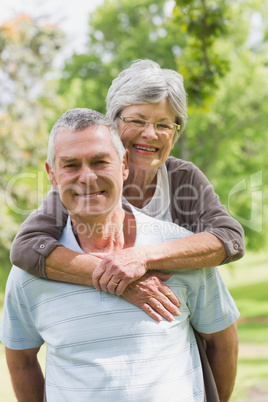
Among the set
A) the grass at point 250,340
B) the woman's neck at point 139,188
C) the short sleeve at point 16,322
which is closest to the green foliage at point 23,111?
the grass at point 250,340

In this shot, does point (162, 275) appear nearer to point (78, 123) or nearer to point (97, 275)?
point (97, 275)

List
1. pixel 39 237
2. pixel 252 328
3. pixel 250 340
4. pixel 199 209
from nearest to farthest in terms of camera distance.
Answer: pixel 39 237 < pixel 199 209 < pixel 250 340 < pixel 252 328

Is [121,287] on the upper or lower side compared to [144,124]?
lower

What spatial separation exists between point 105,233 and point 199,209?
0.63 metres

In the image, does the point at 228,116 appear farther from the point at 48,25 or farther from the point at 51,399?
the point at 51,399

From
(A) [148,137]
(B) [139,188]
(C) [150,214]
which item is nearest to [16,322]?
(C) [150,214]

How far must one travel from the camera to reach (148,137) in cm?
234

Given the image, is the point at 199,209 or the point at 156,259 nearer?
the point at 156,259

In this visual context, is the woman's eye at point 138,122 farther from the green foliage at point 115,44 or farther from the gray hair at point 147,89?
the green foliage at point 115,44

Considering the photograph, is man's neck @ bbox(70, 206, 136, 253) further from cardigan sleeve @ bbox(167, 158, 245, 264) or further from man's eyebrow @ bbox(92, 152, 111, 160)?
cardigan sleeve @ bbox(167, 158, 245, 264)

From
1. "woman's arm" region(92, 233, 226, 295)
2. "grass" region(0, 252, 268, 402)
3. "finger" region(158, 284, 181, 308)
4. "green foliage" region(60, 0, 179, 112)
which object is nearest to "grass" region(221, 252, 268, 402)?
"grass" region(0, 252, 268, 402)

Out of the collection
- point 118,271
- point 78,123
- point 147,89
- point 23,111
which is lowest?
point 118,271

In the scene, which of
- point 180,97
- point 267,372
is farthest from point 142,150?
point 267,372

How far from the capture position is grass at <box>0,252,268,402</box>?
8.81m
